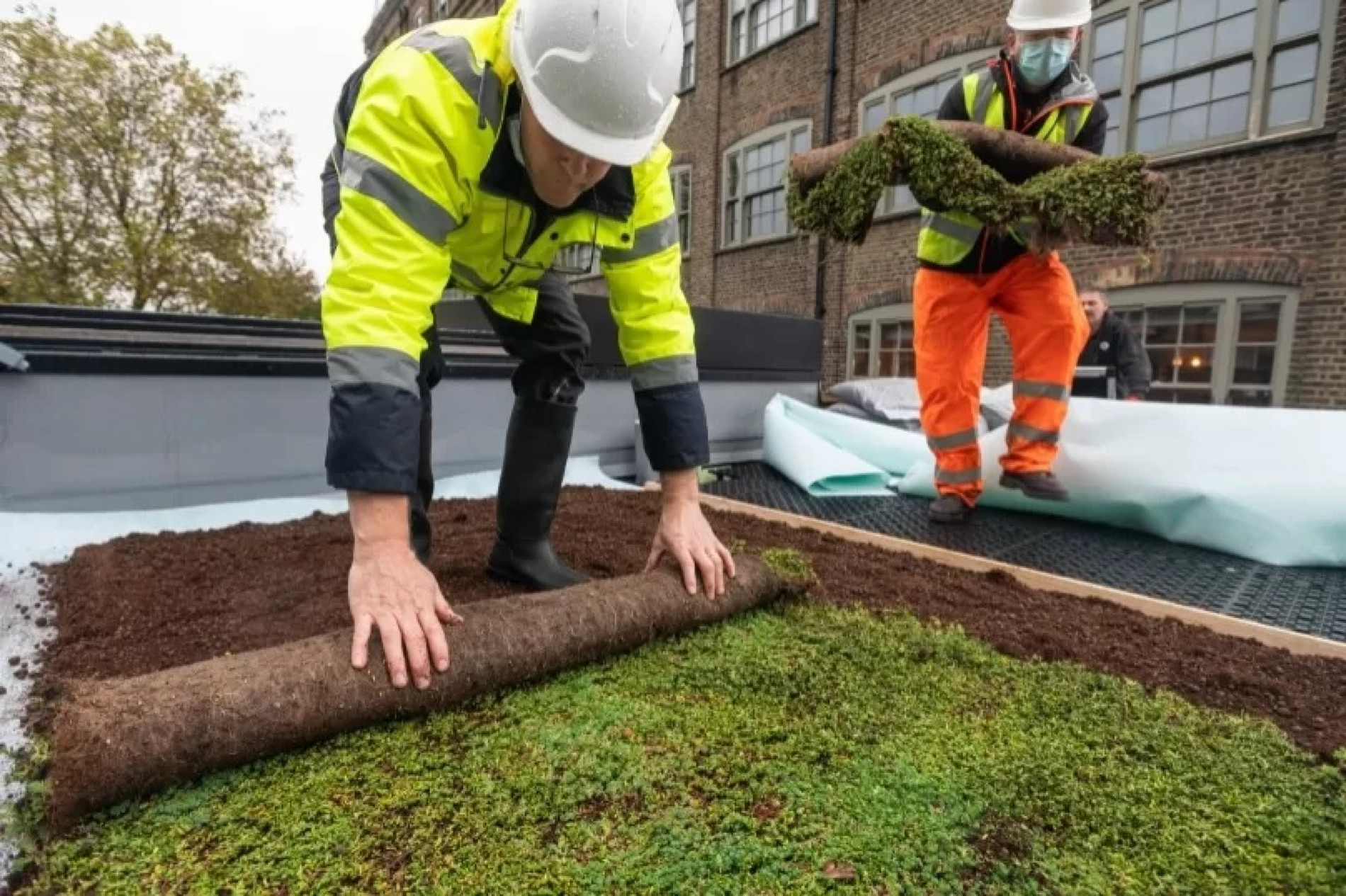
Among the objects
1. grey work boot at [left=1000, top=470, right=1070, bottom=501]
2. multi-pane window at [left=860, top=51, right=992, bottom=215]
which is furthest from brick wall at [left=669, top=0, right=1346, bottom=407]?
grey work boot at [left=1000, top=470, right=1070, bottom=501]

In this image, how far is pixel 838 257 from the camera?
31.7ft

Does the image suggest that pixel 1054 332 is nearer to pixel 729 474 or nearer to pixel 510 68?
pixel 729 474

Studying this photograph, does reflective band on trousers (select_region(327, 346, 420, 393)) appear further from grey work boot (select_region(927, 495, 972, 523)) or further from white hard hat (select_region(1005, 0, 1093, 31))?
white hard hat (select_region(1005, 0, 1093, 31))

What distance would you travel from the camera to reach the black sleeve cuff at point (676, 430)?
5.38 ft

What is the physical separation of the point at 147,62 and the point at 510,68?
703 centimetres

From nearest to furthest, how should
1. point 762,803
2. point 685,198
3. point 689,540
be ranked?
point 762,803 < point 689,540 < point 685,198

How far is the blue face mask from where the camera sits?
2.76 metres

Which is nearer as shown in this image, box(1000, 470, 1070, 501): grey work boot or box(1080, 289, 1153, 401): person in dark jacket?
box(1000, 470, 1070, 501): grey work boot

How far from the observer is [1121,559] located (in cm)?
247

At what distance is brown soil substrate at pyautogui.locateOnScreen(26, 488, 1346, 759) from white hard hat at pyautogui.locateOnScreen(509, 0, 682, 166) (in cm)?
120

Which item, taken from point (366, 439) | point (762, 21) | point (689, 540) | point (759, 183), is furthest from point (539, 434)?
point (762, 21)

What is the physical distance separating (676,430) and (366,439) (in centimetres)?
71

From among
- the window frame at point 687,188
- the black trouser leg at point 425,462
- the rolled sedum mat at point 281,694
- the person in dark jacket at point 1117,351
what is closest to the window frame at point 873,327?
the person in dark jacket at point 1117,351

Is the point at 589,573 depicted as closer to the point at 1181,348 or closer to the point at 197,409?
the point at 197,409
